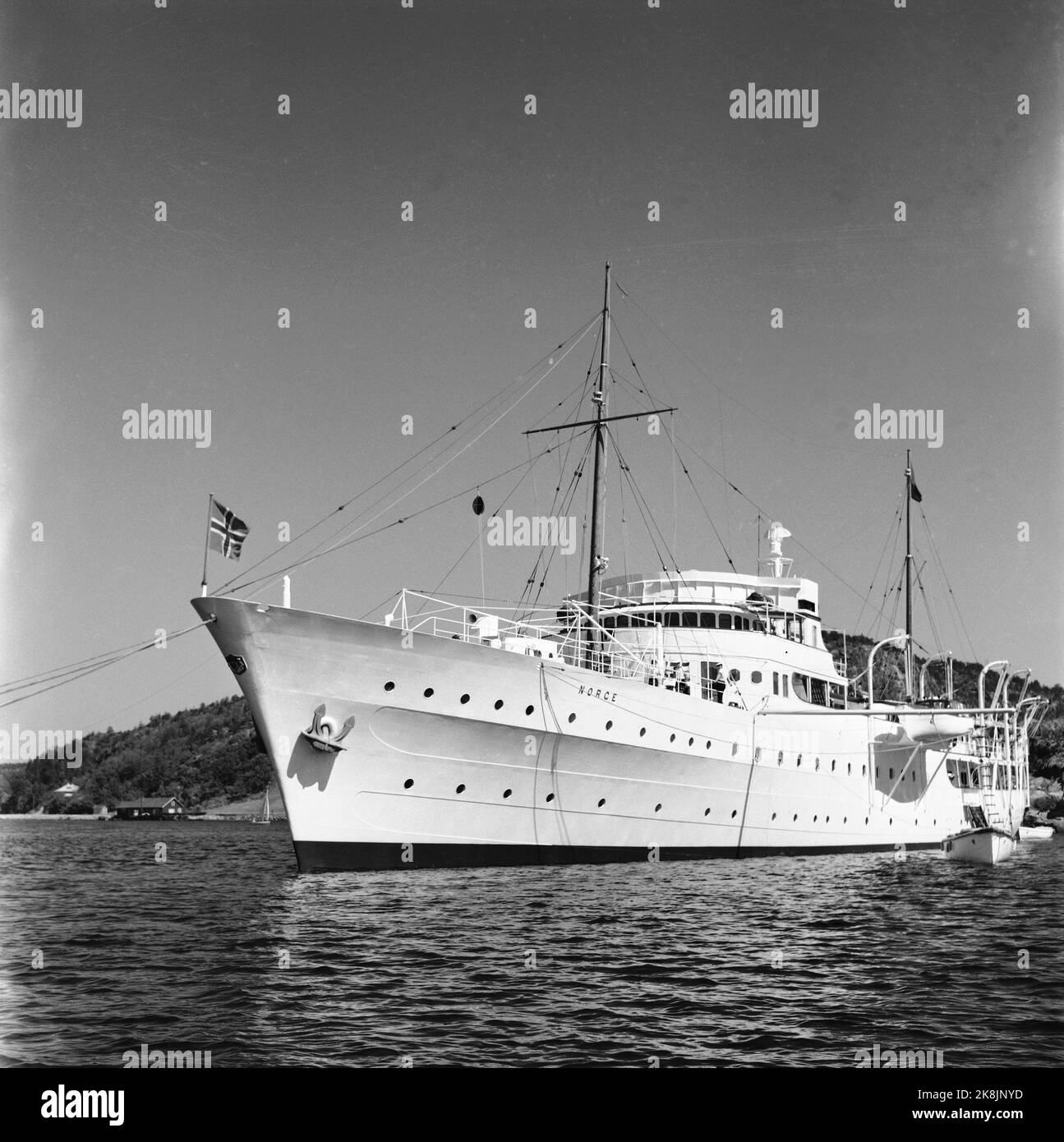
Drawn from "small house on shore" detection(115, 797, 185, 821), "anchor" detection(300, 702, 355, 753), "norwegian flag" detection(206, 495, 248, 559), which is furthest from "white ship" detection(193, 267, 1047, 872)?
"small house on shore" detection(115, 797, 185, 821)

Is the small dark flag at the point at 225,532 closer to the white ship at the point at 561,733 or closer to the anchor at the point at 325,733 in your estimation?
the white ship at the point at 561,733

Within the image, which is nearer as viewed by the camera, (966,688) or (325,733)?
(325,733)

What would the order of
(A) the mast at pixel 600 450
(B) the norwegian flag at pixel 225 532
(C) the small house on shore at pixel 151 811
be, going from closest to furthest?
(B) the norwegian flag at pixel 225 532, (A) the mast at pixel 600 450, (C) the small house on shore at pixel 151 811

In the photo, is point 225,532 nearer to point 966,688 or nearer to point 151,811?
point 151,811

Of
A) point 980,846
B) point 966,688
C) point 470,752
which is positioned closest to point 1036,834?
point 980,846

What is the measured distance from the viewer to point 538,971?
43.8ft

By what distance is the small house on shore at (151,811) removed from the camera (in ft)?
377

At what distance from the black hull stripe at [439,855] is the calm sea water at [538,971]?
409 millimetres

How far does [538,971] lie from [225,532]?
9892mm

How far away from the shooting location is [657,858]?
26.4 metres

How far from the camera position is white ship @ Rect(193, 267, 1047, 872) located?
21766mm

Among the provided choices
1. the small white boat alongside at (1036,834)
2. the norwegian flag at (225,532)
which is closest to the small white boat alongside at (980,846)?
the small white boat alongside at (1036,834)

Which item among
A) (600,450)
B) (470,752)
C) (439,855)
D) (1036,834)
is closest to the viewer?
(470,752)

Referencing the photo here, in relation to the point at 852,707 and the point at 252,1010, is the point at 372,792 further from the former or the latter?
the point at 852,707
